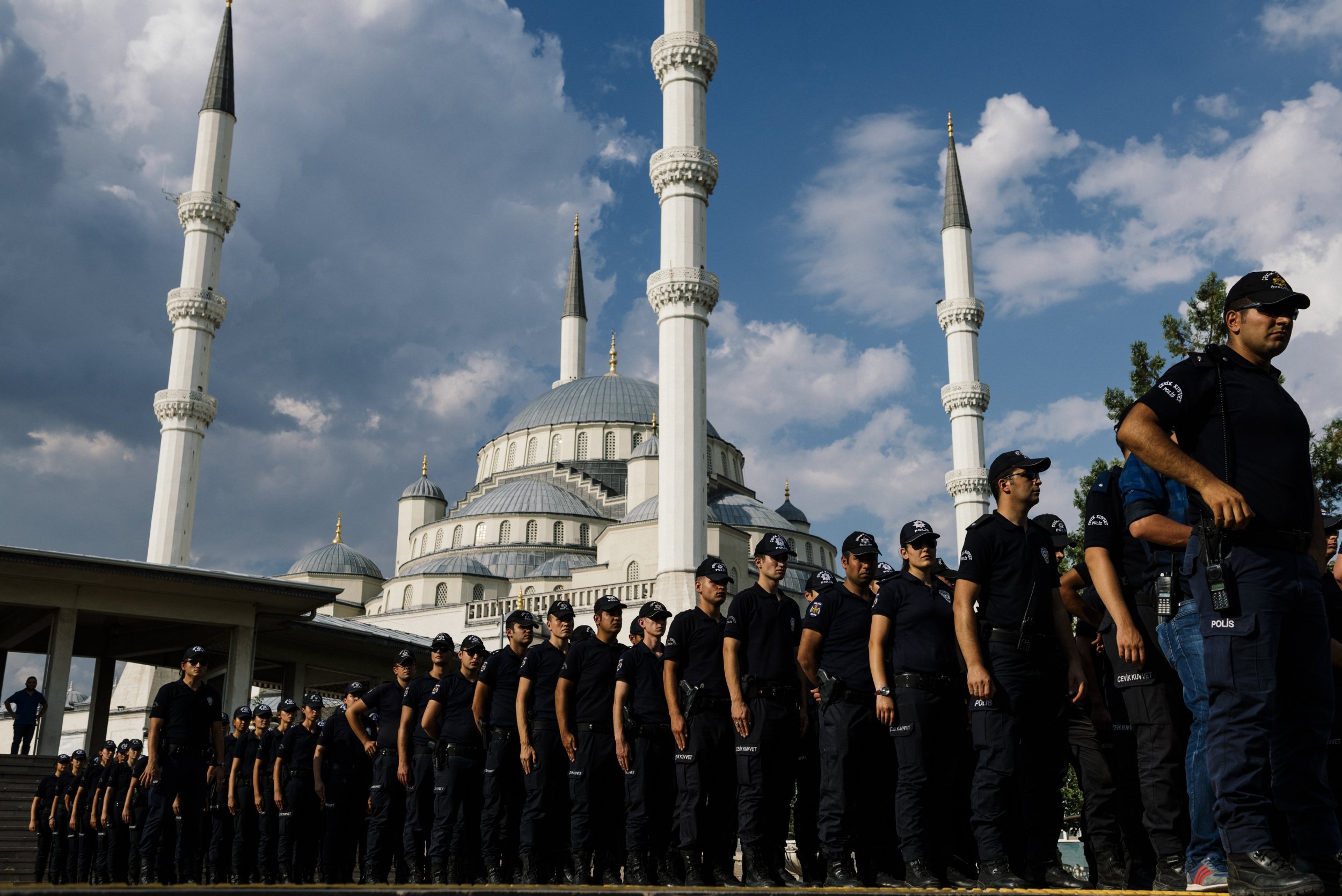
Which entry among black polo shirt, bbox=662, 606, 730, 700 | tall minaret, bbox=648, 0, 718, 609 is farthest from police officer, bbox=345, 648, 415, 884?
tall minaret, bbox=648, 0, 718, 609

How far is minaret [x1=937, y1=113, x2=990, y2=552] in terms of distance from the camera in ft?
115

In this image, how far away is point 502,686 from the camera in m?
8.63

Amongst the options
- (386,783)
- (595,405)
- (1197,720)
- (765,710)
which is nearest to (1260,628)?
(1197,720)

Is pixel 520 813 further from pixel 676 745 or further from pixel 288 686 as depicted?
pixel 288 686

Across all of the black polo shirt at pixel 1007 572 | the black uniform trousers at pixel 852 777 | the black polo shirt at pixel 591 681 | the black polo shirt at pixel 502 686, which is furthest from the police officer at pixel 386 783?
the black polo shirt at pixel 1007 572

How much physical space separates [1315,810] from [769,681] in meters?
3.33

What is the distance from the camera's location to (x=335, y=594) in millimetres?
19531

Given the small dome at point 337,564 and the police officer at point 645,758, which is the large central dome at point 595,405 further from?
the police officer at point 645,758

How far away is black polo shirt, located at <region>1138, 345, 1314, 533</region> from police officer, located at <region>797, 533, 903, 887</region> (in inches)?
112

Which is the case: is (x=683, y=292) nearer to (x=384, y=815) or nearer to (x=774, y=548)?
(x=384, y=815)

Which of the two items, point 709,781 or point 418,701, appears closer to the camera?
point 709,781

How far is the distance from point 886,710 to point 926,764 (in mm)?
338

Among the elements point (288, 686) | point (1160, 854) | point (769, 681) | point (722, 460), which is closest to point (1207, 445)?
point (1160, 854)

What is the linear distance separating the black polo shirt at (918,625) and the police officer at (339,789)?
222 inches
